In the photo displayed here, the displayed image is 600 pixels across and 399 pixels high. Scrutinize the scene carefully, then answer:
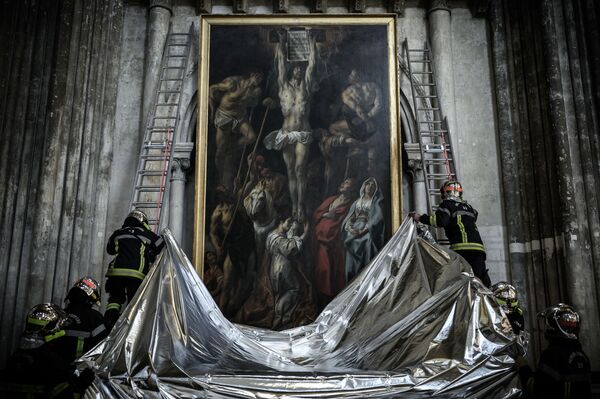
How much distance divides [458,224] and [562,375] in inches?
114

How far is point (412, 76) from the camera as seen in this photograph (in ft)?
31.5

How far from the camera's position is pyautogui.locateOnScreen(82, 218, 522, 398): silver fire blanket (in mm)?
4812

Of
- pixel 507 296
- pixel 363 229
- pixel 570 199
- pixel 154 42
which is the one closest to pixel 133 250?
pixel 363 229

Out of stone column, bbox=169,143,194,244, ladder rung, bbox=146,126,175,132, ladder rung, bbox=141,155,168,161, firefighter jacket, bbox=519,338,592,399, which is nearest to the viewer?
firefighter jacket, bbox=519,338,592,399

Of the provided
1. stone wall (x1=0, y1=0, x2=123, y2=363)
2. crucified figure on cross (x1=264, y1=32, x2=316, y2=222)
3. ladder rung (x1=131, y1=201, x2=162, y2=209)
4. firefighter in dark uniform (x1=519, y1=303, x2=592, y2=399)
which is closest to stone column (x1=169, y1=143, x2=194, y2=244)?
ladder rung (x1=131, y1=201, x2=162, y2=209)

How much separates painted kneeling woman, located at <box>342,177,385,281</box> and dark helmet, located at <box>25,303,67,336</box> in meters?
4.37

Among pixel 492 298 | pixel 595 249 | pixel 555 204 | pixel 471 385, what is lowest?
pixel 471 385

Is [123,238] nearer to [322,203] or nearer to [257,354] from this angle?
[257,354]

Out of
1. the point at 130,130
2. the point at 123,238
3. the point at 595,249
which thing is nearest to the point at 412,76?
the point at 595,249

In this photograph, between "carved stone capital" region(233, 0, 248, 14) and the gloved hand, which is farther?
"carved stone capital" region(233, 0, 248, 14)

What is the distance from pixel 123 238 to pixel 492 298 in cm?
379

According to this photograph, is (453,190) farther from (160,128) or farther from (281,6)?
(281,6)

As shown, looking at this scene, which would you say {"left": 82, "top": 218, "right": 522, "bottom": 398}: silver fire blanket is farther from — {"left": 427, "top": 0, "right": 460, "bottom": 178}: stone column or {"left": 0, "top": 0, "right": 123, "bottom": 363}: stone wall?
{"left": 427, "top": 0, "right": 460, "bottom": 178}: stone column

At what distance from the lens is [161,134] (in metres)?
9.50
